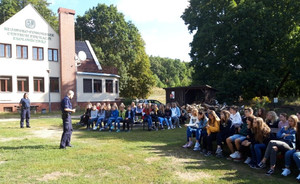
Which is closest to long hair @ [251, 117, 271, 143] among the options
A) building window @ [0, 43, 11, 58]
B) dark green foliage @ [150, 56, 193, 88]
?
building window @ [0, 43, 11, 58]

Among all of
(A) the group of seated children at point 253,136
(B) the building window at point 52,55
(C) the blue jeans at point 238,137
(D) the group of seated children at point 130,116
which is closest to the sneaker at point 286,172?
(A) the group of seated children at point 253,136

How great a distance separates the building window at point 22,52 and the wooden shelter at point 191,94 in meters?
14.1

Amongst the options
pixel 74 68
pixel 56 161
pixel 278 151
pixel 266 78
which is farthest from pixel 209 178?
pixel 74 68

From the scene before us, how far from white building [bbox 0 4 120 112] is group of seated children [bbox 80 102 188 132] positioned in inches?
534

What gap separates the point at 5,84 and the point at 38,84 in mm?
2978

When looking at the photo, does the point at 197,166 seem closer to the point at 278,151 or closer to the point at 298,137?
the point at 278,151

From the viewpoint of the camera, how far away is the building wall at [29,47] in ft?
78.6

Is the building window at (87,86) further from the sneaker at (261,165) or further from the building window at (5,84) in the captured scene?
the sneaker at (261,165)

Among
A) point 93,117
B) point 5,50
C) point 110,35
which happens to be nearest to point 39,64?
point 5,50

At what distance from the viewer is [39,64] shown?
25875 mm

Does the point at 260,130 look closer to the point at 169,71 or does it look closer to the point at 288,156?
the point at 288,156

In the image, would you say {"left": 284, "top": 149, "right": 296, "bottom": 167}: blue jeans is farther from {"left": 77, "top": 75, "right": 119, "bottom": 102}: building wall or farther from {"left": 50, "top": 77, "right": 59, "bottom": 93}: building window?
{"left": 77, "top": 75, "right": 119, "bottom": 102}: building wall

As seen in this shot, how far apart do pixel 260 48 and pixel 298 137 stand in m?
19.5

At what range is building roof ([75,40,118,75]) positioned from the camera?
30.1m
